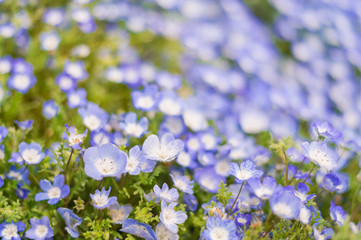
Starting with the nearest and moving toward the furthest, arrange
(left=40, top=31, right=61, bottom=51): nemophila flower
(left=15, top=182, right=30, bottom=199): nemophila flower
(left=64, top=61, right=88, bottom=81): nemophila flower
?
(left=15, top=182, right=30, bottom=199): nemophila flower → (left=64, top=61, right=88, bottom=81): nemophila flower → (left=40, top=31, right=61, bottom=51): nemophila flower

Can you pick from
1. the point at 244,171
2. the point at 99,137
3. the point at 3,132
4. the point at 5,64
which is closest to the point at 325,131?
the point at 244,171

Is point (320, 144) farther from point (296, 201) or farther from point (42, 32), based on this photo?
point (42, 32)

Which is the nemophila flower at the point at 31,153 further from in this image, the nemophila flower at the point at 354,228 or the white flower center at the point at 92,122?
the nemophila flower at the point at 354,228

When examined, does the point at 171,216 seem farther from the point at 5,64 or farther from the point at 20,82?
the point at 5,64

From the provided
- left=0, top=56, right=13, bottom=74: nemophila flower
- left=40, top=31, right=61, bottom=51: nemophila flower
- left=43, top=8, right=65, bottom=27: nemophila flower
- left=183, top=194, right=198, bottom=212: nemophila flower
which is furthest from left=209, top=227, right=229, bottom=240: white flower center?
left=43, top=8, right=65, bottom=27: nemophila flower

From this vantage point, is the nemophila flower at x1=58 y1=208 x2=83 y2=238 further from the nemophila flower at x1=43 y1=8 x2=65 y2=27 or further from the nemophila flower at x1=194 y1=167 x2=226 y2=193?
the nemophila flower at x1=43 y1=8 x2=65 y2=27
